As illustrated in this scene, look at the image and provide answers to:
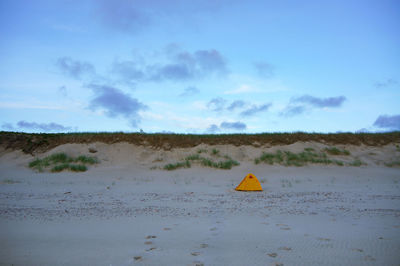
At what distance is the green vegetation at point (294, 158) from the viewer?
13.3m

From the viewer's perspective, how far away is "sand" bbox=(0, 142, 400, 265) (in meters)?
3.53

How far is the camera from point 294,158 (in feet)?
45.2

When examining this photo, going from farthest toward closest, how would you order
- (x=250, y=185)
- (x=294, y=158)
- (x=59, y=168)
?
(x=294, y=158), (x=59, y=168), (x=250, y=185)

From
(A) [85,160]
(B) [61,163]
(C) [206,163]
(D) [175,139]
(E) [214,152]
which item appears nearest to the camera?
(C) [206,163]

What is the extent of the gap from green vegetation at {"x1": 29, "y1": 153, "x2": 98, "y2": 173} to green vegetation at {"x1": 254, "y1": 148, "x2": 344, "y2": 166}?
7712 millimetres

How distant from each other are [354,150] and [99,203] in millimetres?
13597

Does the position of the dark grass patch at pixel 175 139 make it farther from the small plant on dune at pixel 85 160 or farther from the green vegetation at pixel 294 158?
the small plant on dune at pixel 85 160

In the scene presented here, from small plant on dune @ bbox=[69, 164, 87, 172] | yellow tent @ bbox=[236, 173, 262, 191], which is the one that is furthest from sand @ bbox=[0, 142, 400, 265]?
small plant on dune @ bbox=[69, 164, 87, 172]

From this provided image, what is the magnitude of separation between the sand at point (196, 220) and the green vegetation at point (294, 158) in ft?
5.53

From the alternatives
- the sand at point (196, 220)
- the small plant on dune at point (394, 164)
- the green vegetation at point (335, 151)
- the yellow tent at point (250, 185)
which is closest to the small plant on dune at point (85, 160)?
the sand at point (196, 220)

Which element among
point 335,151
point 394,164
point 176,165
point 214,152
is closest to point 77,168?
point 176,165

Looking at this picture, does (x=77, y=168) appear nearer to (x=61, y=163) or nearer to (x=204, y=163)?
(x=61, y=163)

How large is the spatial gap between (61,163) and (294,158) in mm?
10592

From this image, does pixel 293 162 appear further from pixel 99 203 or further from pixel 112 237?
pixel 112 237
